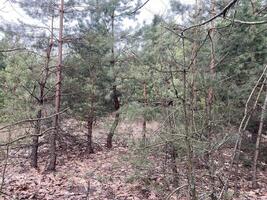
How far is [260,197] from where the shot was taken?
8211 millimetres

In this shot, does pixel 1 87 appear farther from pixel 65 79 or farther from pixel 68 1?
pixel 68 1

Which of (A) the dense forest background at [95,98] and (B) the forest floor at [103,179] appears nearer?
(B) the forest floor at [103,179]

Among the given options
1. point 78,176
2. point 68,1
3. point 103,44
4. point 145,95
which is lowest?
point 78,176

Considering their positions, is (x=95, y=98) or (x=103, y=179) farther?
(x=95, y=98)

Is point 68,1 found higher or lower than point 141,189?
higher

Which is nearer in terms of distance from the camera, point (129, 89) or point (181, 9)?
point (181, 9)

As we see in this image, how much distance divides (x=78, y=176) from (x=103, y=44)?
509 centimetres

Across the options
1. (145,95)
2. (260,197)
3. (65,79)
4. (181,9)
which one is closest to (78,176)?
(145,95)

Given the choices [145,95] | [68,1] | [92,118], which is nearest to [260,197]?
[145,95]

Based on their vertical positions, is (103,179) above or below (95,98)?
below

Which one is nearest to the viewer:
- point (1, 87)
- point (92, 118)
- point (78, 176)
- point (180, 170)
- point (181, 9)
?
point (181, 9)

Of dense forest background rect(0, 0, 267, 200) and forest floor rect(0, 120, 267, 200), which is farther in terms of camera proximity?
dense forest background rect(0, 0, 267, 200)

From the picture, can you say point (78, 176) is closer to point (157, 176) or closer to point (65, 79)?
Result: point (157, 176)

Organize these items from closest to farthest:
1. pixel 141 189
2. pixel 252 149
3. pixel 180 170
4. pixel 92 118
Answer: pixel 180 170 < pixel 141 189 < pixel 252 149 < pixel 92 118
